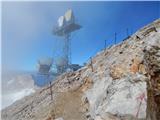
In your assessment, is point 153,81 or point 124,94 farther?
point 124,94

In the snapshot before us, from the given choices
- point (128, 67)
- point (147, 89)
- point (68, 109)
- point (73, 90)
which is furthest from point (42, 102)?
point (147, 89)

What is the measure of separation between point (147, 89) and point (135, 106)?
0.95 metres

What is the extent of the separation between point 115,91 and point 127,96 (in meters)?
1.01

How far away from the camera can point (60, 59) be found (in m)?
71.9

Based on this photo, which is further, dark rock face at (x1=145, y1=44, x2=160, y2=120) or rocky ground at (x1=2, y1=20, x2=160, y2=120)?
rocky ground at (x1=2, y1=20, x2=160, y2=120)

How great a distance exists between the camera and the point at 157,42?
13.6 metres

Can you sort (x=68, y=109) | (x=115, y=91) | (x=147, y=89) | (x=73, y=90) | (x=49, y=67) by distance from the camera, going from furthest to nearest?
(x=49, y=67) → (x=73, y=90) → (x=68, y=109) → (x=115, y=91) → (x=147, y=89)

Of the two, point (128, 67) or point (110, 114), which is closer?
point (110, 114)

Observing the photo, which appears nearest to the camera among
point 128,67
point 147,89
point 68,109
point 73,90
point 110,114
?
point 147,89

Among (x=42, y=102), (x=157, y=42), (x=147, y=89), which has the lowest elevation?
(x=42, y=102)

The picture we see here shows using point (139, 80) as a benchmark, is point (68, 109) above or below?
below

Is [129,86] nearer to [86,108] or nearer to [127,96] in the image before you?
[127,96]

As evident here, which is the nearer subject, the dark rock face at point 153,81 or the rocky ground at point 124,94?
the dark rock face at point 153,81

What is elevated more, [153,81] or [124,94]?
[153,81]
